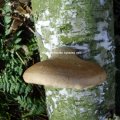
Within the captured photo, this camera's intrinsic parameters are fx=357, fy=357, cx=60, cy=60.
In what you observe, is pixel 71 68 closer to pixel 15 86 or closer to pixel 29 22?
pixel 15 86

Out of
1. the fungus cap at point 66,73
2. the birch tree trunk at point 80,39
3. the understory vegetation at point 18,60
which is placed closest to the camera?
the fungus cap at point 66,73

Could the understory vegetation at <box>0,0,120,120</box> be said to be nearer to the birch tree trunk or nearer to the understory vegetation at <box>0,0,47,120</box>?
the understory vegetation at <box>0,0,47,120</box>

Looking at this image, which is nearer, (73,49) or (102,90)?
(73,49)

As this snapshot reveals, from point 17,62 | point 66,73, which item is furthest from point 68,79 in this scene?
point 17,62

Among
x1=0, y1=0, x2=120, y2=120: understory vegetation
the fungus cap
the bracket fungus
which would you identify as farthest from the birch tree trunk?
x1=0, y1=0, x2=120, y2=120: understory vegetation

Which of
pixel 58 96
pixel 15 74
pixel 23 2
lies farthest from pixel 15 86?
pixel 58 96

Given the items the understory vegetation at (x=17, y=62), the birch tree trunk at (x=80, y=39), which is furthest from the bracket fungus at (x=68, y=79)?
the understory vegetation at (x=17, y=62)

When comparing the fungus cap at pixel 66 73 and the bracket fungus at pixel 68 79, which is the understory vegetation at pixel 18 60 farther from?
the fungus cap at pixel 66 73
